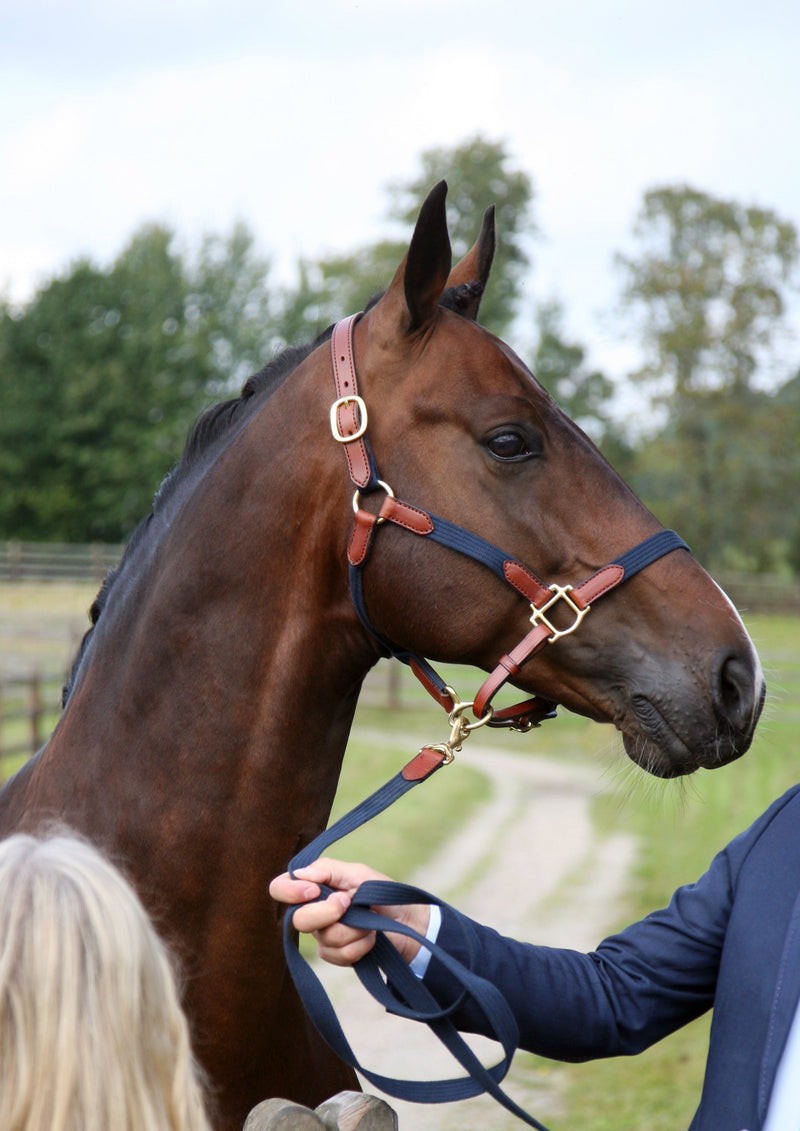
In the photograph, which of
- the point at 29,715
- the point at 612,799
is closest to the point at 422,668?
the point at 612,799

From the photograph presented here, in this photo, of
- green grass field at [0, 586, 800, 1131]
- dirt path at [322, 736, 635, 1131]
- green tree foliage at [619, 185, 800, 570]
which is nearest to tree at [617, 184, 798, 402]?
green tree foliage at [619, 185, 800, 570]

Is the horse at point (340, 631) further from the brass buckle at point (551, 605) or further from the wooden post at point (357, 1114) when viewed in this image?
the wooden post at point (357, 1114)

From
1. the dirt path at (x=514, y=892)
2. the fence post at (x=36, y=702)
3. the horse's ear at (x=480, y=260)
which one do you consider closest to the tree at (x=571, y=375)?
the dirt path at (x=514, y=892)

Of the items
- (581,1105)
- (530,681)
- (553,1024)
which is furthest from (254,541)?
(581,1105)

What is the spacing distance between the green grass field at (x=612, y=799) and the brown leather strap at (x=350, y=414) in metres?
0.89

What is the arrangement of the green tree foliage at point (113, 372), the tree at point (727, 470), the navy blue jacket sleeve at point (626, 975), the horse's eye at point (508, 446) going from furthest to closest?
the tree at point (727, 470) → the green tree foliage at point (113, 372) → the horse's eye at point (508, 446) → the navy blue jacket sleeve at point (626, 975)

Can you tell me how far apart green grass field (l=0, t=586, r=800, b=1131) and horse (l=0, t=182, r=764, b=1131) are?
0.34m

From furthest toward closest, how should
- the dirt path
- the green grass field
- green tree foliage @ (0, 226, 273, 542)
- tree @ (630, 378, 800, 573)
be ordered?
tree @ (630, 378, 800, 573), green tree foliage @ (0, 226, 273, 542), the dirt path, the green grass field

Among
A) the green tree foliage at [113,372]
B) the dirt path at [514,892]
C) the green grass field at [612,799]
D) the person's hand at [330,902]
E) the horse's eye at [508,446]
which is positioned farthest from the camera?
the green tree foliage at [113,372]

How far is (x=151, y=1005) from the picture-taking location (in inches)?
51.1

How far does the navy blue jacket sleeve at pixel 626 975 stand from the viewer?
1928 mm

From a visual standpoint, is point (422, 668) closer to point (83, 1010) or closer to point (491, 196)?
point (83, 1010)

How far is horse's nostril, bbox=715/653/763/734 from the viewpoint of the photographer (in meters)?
2.10

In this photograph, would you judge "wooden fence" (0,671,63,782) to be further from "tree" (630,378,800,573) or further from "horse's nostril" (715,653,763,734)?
"tree" (630,378,800,573)
